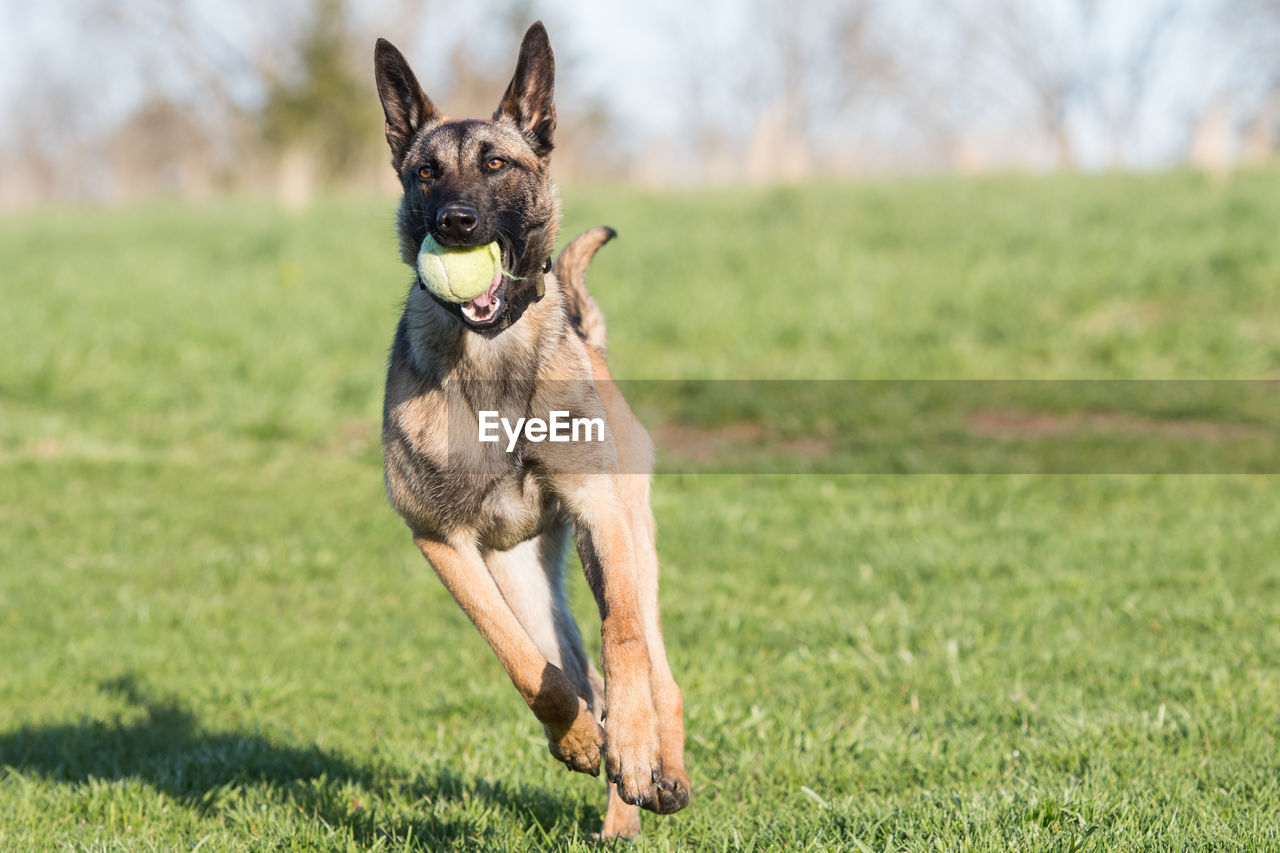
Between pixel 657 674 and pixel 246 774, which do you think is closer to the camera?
pixel 657 674

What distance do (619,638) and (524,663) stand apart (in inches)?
11.4

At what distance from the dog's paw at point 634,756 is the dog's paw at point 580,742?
18 cm

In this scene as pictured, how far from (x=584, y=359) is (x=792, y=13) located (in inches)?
1743

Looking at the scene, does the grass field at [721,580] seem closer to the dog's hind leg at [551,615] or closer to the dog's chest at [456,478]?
the dog's hind leg at [551,615]

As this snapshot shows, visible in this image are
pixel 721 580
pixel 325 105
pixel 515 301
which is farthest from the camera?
pixel 325 105

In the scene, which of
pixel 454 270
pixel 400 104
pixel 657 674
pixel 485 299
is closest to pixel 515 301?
pixel 485 299

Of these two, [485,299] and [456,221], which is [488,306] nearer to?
[485,299]

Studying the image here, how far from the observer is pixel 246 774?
4.57m

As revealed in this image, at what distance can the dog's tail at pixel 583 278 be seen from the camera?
14.5 ft

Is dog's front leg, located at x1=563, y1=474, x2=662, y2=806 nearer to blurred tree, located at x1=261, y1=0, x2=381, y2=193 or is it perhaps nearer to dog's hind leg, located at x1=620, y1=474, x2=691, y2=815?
dog's hind leg, located at x1=620, y1=474, x2=691, y2=815

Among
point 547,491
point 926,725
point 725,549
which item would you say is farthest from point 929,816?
point 725,549

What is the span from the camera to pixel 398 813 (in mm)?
4039

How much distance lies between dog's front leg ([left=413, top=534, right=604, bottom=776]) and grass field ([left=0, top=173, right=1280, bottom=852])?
41cm

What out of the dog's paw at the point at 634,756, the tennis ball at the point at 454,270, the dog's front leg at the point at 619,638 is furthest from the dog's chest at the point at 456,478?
the dog's paw at the point at 634,756
